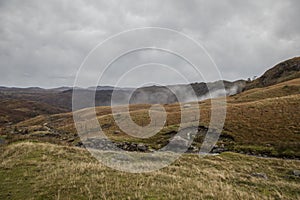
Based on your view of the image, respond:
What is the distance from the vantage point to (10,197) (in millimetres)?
12750

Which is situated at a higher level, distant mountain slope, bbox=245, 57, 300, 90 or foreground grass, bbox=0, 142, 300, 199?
distant mountain slope, bbox=245, 57, 300, 90

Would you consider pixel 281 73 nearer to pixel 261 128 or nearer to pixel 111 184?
pixel 261 128

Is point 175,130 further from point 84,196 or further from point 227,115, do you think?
point 84,196

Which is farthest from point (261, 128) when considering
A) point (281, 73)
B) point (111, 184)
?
point (281, 73)

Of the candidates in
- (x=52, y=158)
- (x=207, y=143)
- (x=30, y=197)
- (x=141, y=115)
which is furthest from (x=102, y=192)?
(x=141, y=115)

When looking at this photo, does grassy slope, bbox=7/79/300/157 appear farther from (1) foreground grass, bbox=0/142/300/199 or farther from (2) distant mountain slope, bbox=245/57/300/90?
(2) distant mountain slope, bbox=245/57/300/90

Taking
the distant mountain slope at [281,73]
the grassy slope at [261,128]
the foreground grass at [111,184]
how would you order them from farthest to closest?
the distant mountain slope at [281,73], the grassy slope at [261,128], the foreground grass at [111,184]

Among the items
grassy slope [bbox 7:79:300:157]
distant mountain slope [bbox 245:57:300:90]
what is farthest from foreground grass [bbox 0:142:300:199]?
distant mountain slope [bbox 245:57:300:90]

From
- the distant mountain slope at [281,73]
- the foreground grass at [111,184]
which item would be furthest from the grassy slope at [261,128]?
the distant mountain slope at [281,73]

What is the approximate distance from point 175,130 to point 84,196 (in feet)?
174

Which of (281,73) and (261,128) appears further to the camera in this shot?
(281,73)

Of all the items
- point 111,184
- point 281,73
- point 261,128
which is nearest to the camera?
point 111,184

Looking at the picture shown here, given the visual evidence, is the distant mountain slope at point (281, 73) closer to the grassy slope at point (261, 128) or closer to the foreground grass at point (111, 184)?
the grassy slope at point (261, 128)

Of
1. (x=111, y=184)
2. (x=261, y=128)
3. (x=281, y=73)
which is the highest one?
(x=281, y=73)
